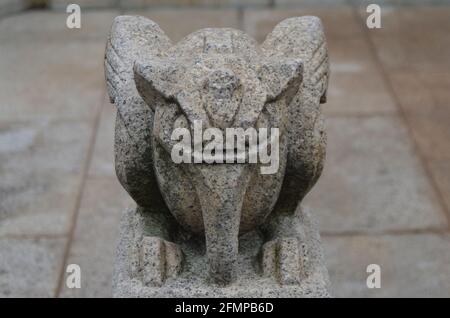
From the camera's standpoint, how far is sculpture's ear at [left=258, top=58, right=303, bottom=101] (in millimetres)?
2471

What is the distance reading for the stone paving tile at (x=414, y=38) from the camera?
20.7 feet

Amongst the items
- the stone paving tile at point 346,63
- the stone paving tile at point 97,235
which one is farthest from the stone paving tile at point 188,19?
the stone paving tile at point 97,235

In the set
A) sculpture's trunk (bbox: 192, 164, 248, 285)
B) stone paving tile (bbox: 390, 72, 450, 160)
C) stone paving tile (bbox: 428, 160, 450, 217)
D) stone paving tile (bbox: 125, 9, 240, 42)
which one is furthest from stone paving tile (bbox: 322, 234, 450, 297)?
stone paving tile (bbox: 125, 9, 240, 42)

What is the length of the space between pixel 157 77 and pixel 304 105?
0.53 m

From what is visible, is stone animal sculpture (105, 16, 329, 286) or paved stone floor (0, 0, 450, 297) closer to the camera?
stone animal sculpture (105, 16, 329, 286)

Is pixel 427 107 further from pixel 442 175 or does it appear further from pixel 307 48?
pixel 307 48

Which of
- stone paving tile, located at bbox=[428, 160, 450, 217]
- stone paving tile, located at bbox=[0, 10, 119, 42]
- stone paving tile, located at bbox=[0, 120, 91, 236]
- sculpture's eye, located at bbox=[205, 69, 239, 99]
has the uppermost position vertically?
sculpture's eye, located at bbox=[205, 69, 239, 99]

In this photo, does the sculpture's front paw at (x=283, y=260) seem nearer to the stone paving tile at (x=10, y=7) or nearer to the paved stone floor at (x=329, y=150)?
the paved stone floor at (x=329, y=150)

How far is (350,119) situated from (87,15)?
8.96 feet

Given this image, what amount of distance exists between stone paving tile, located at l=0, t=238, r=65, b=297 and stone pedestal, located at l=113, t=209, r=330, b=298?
4.32 feet

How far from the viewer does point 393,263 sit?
4305mm

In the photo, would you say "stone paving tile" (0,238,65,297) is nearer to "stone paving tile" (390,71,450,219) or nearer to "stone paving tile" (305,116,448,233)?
"stone paving tile" (305,116,448,233)
